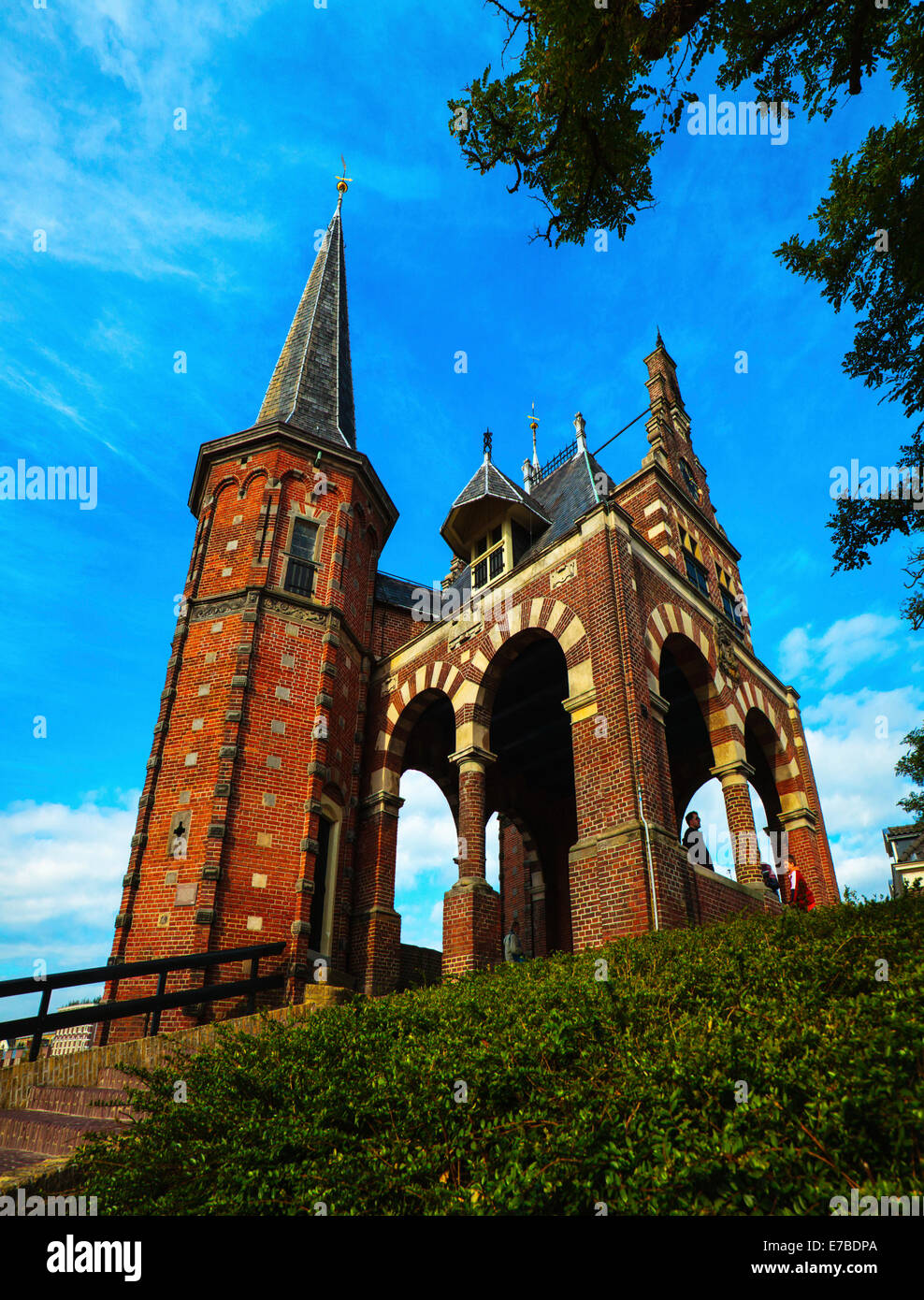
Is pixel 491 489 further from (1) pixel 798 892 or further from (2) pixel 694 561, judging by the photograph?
(1) pixel 798 892

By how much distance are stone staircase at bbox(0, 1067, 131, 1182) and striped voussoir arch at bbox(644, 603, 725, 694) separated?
31.5 feet

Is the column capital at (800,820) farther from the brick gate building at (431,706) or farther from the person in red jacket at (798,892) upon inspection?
the person in red jacket at (798,892)

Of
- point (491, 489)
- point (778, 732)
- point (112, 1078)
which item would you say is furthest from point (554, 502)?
point (112, 1078)

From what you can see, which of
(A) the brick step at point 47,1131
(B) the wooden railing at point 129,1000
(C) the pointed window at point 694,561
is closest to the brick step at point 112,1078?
(B) the wooden railing at point 129,1000

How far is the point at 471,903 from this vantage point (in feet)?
42.1

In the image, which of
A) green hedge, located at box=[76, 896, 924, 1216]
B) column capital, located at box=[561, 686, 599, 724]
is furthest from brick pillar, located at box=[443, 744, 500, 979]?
green hedge, located at box=[76, 896, 924, 1216]

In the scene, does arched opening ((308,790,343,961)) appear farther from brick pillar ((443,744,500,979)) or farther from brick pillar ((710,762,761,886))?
brick pillar ((710,762,761,886))

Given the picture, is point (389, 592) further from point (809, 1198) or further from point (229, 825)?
point (809, 1198)

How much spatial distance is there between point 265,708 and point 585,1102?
11.6 m

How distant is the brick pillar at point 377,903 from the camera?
47.2 ft

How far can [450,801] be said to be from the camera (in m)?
20.5

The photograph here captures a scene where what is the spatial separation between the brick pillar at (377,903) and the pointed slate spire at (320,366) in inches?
372
